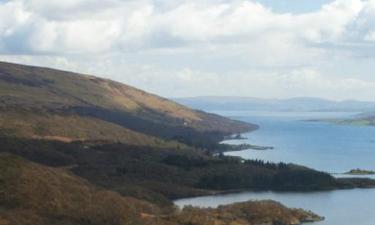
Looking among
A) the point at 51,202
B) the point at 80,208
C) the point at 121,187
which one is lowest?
the point at 80,208

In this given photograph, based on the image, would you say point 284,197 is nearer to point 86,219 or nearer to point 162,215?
point 162,215

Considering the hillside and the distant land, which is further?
the distant land

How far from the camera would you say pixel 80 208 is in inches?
4326

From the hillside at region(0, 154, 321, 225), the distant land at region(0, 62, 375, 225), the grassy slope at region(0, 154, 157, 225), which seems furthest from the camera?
the distant land at region(0, 62, 375, 225)

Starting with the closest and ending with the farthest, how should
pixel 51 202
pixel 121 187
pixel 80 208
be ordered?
pixel 51 202
pixel 80 208
pixel 121 187

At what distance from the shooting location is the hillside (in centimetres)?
10394

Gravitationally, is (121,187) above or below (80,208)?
above

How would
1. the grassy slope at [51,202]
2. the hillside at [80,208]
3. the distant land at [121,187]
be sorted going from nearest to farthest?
the grassy slope at [51,202] < the hillside at [80,208] < the distant land at [121,187]

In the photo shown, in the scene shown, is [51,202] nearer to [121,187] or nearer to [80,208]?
[80,208]

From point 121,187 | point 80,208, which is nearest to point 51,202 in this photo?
point 80,208

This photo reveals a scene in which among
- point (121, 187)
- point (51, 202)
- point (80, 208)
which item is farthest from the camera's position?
point (121, 187)

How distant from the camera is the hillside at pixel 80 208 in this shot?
104 metres

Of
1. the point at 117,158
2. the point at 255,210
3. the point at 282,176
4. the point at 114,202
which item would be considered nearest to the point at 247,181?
the point at 282,176

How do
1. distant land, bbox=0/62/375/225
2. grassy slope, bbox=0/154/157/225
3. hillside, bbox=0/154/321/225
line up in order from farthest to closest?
distant land, bbox=0/62/375/225
hillside, bbox=0/154/321/225
grassy slope, bbox=0/154/157/225
